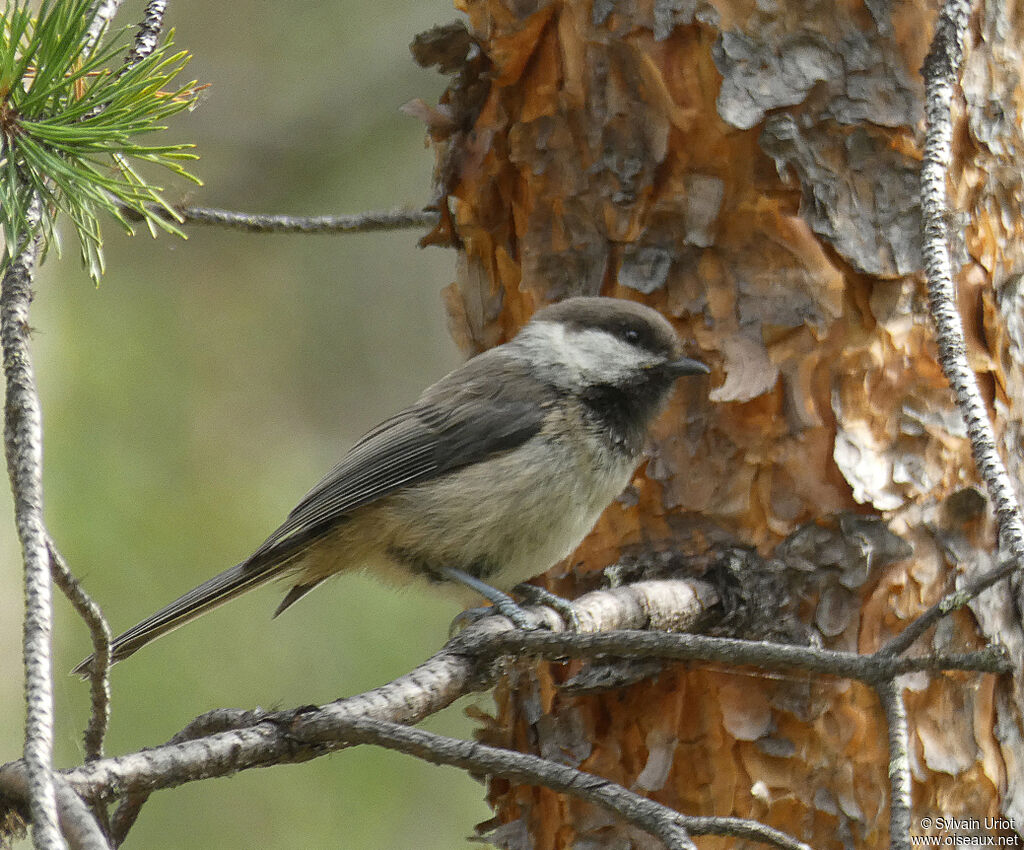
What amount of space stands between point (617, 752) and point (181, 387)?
284 cm

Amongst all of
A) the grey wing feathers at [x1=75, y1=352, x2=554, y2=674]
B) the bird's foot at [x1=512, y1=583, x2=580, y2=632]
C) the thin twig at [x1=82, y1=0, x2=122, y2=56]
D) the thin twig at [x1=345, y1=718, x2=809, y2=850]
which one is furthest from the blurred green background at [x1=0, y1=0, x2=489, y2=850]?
the thin twig at [x1=345, y1=718, x2=809, y2=850]

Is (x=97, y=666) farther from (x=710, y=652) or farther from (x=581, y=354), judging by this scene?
(x=581, y=354)

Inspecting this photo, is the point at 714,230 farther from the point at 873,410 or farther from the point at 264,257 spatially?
the point at 264,257

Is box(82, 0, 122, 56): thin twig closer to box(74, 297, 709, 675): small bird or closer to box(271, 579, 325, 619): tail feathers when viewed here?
box(74, 297, 709, 675): small bird

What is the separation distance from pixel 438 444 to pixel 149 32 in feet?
3.09

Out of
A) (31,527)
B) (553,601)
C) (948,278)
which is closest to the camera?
(31,527)

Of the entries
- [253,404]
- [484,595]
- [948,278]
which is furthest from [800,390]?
[253,404]

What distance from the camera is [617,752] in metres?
1.83

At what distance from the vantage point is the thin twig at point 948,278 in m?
1.28

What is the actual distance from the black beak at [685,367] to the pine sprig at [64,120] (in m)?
0.94

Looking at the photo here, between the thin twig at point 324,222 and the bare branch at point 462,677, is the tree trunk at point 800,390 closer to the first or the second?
the bare branch at point 462,677

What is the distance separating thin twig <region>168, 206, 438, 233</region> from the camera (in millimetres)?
2121

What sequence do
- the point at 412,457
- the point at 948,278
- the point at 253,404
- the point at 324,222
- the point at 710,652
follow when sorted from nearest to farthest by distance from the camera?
the point at 710,652 → the point at 948,278 → the point at 412,457 → the point at 324,222 → the point at 253,404

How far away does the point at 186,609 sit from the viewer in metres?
2.03
